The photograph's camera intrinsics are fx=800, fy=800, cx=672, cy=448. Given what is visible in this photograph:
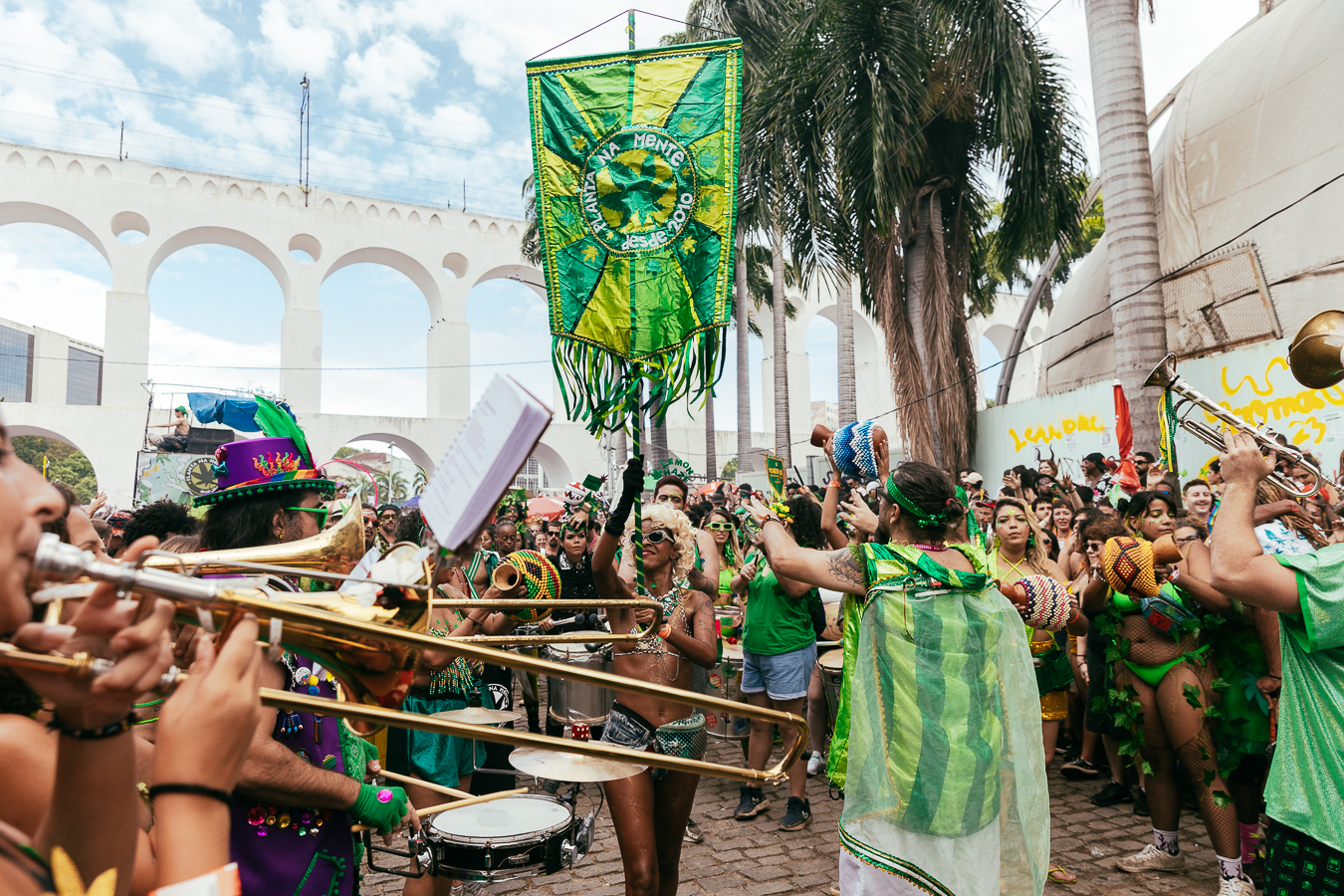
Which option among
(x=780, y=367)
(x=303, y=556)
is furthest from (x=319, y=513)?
(x=780, y=367)

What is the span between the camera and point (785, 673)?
5988 mm

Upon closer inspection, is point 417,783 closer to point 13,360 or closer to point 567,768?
point 567,768

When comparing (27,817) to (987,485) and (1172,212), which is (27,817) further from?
(1172,212)

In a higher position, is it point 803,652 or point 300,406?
point 300,406

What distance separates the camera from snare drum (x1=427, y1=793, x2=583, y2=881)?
9.42 ft

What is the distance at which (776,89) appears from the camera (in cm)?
1559

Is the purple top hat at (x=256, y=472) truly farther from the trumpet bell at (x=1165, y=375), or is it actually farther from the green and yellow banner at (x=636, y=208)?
the trumpet bell at (x=1165, y=375)

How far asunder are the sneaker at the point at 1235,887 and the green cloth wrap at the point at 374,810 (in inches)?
163

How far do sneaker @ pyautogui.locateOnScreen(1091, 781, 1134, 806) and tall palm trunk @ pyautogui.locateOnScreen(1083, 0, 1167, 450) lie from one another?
4.91m

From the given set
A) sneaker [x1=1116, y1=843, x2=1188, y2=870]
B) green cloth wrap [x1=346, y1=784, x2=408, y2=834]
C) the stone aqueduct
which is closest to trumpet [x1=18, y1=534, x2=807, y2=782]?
green cloth wrap [x1=346, y1=784, x2=408, y2=834]

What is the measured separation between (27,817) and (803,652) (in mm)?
5277

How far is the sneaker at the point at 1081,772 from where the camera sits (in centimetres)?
627

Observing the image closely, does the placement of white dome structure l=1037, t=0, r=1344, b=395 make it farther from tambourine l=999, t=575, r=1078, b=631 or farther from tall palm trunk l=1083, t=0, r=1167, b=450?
tambourine l=999, t=575, r=1078, b=631

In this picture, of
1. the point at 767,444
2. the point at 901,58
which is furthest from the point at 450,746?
the point at 767,444
